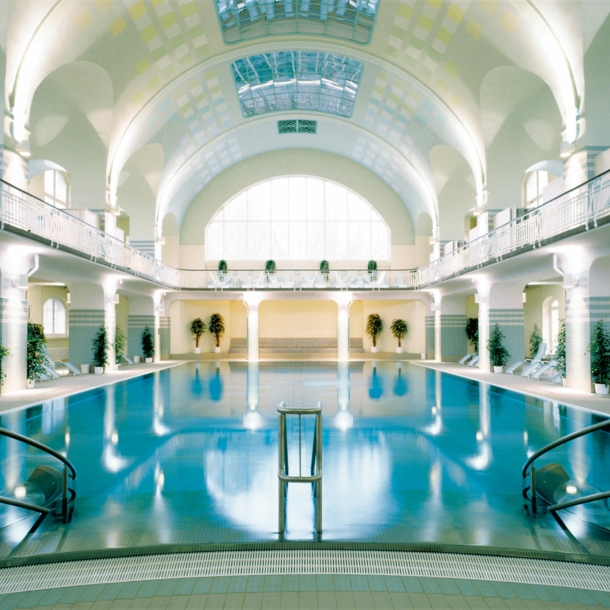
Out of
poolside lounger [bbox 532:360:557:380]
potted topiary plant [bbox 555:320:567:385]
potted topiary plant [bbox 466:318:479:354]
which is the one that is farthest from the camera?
potted topiary plant [bbox 466:318:479:354]

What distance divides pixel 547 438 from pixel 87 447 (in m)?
6.52

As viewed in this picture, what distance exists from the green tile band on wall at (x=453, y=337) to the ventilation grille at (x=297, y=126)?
1222 cm

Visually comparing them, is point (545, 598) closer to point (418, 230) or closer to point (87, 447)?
point (87, 447)

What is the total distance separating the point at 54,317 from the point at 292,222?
14227mm

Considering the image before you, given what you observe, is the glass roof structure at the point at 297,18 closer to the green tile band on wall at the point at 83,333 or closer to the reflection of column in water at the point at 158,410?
the green tile band on wall at the point at 83,333

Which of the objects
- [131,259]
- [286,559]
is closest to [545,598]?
[286,559]

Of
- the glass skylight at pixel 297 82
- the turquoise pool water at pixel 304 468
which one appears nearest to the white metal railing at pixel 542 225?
the turquoise pool water at pixel 304 468

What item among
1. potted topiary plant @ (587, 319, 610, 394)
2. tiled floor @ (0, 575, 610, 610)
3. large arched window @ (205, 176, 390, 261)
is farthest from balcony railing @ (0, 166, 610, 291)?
tiled floor @ (0, 575, 610, 610)

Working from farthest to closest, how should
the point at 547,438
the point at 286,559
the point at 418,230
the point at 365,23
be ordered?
1. the point at 418,230
2. the point at 365,23
3. the point at 547,438
4. the point at 286,559

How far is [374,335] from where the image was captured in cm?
2973

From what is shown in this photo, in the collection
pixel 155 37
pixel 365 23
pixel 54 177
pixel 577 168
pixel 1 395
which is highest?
pixel 365 23

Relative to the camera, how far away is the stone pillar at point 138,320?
24.4 metres

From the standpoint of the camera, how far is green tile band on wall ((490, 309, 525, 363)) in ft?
61.2

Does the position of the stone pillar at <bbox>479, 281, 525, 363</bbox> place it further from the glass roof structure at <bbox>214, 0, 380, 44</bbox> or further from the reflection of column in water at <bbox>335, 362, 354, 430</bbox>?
the glass roof structure at <bbox>214, 0, 380, 44</bbox>
